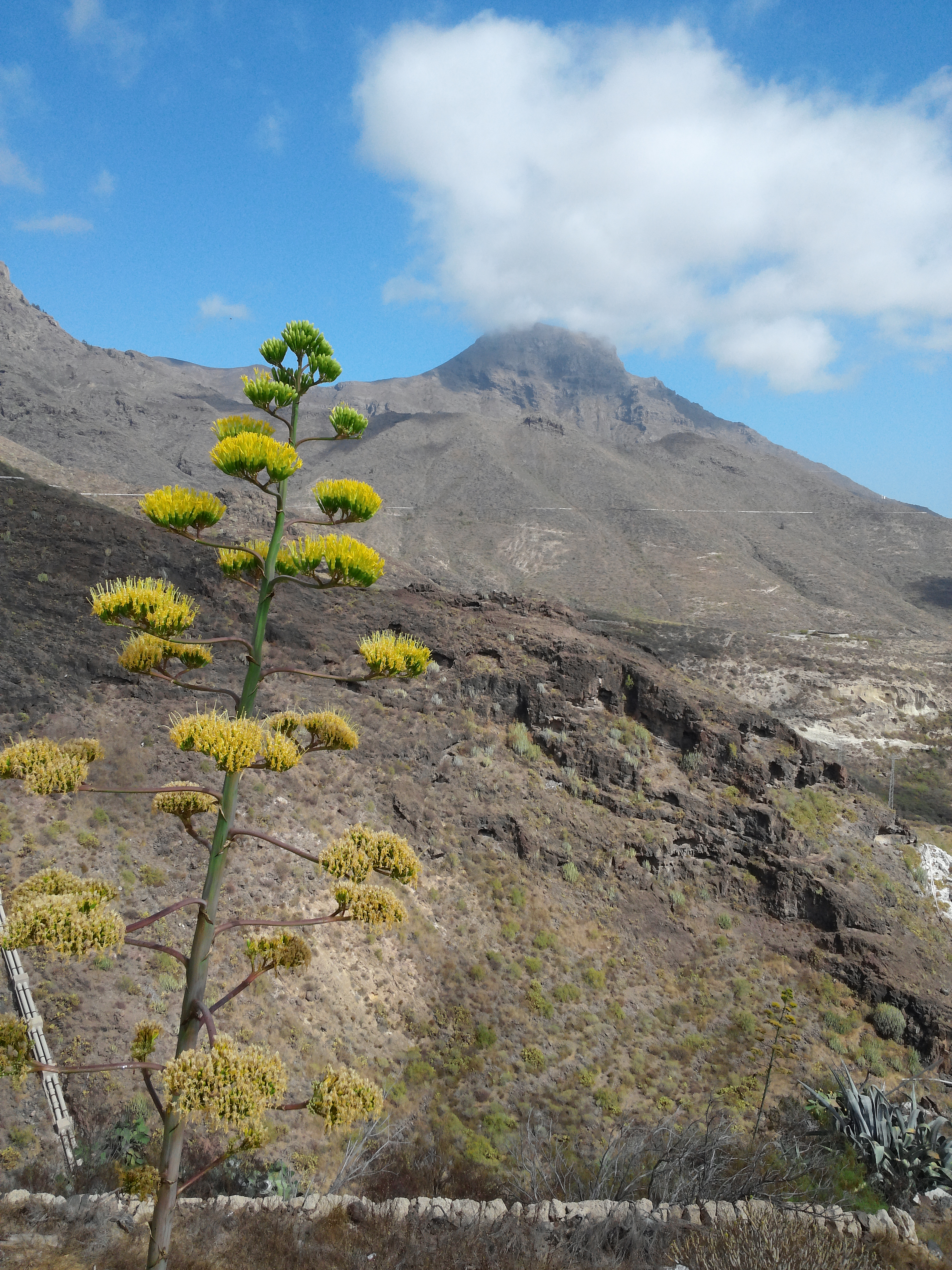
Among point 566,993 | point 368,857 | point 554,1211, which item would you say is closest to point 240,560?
point 368,857

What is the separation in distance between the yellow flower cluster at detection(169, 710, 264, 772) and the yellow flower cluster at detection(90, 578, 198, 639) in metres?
0.62

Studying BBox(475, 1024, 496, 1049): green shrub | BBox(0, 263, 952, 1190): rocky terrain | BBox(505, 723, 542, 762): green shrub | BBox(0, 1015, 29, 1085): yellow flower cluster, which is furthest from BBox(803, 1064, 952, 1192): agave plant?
BBox(0, 1015, 29, 1085): yellow flower cluster

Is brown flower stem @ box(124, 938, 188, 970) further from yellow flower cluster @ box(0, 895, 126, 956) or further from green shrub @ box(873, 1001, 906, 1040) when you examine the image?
green shrub @ box(873, 1001, 906, 1040)

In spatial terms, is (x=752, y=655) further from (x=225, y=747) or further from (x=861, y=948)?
(x=225, y=747)

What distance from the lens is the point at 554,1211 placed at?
30.6 feet

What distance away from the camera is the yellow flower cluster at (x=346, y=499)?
484 cm

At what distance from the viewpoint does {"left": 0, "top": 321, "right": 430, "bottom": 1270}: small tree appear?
388 centimetres

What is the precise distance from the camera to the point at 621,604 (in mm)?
67812

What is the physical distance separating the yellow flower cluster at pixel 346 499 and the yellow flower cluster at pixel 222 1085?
3.22m

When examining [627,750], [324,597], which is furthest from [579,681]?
[324,597]

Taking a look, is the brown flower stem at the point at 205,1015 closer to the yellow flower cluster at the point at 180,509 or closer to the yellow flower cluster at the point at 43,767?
the yellow flower cluster at the point at 43,767

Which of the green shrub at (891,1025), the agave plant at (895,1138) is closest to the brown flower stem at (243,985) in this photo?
the agave plant at (895,1138)

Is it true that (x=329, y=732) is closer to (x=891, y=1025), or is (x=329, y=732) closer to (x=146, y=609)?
(x=146, y=609)

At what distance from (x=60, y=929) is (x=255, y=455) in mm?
2971
